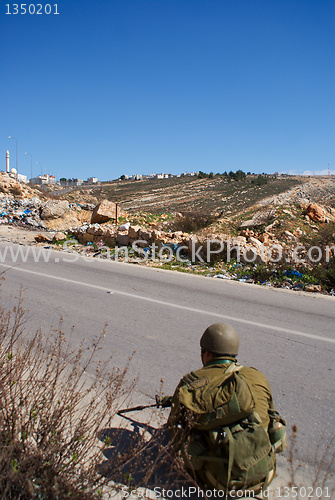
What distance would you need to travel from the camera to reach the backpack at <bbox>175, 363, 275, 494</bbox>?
2062 millimetres

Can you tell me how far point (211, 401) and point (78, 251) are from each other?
1109 cm

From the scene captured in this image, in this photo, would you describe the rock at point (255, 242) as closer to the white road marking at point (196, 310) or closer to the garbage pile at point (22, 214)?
the white road marking at point (196, 310)

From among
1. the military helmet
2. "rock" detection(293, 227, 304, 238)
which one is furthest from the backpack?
"rock" detection(293, 227, 304, 238)

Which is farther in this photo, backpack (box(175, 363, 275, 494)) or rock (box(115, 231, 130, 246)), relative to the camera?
rock (box(115, 231, 130, 246))

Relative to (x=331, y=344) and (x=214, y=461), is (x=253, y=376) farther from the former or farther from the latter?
(x=331, y=344)

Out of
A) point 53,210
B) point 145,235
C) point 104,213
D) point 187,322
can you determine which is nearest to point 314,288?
point 187,322

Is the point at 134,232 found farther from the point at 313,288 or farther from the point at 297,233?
the point at 313,288

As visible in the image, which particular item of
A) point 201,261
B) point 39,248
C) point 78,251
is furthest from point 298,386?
point 39,248

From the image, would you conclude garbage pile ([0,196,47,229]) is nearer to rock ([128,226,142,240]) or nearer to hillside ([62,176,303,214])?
rock ([128,226,142,240])

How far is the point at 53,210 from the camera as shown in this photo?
18.2m

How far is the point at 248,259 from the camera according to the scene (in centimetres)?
983

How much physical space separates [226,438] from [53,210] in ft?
57.4

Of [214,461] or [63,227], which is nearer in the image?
[214,461]

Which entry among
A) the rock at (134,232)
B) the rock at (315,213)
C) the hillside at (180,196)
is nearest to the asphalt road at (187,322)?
the rock at (134,232)
